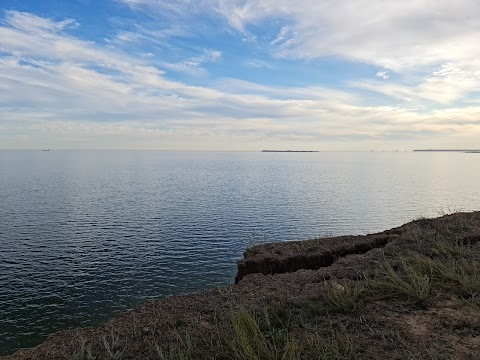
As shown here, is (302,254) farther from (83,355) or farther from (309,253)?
(83,355)

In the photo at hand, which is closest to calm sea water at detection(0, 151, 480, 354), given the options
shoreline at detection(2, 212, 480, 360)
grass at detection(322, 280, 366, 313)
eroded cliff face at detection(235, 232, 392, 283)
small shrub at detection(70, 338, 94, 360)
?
eroded cliff face at detection(235, 232, 392, 283)

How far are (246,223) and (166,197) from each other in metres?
32.1

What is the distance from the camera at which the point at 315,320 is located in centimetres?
970

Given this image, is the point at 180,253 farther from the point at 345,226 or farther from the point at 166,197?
the point at 166,197

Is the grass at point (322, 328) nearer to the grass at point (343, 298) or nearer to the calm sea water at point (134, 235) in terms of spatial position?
the grass at point (343, 298)

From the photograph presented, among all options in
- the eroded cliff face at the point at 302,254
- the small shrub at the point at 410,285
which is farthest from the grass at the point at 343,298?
the eroded cliff face at the point at 302,254

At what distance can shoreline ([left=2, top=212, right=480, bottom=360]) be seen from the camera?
7773 millimetres

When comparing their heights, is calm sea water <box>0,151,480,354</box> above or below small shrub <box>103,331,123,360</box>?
below

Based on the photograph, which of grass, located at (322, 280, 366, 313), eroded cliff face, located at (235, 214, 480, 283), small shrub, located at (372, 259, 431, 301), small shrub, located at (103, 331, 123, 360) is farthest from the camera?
eroded cliff face, located at (235, 214, 480, 283)

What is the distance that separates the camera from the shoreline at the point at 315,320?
7.77m

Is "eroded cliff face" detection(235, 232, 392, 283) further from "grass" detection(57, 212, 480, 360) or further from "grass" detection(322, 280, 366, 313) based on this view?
"grass" detection(322, 280, 366, 313)

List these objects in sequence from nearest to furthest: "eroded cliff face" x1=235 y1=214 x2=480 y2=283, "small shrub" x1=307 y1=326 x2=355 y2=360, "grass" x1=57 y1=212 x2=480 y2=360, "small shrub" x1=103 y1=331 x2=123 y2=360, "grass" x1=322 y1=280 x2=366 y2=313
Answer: "small shrub" x1=307 y1=326 x2=355 y2=360
"grass" x1=57 y1=212 x2=480 y2=360
"small shrub" x1=103 y1=331 x2=123 y2=360
"grass" x1=322 y1=280 x2=366 y2=313
"eroded cliff face" x1=235 y1=214 x2=480 y2=283

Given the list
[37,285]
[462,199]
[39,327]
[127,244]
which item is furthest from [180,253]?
[462,199]

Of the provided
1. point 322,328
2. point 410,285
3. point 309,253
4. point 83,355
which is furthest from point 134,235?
point 410,285
